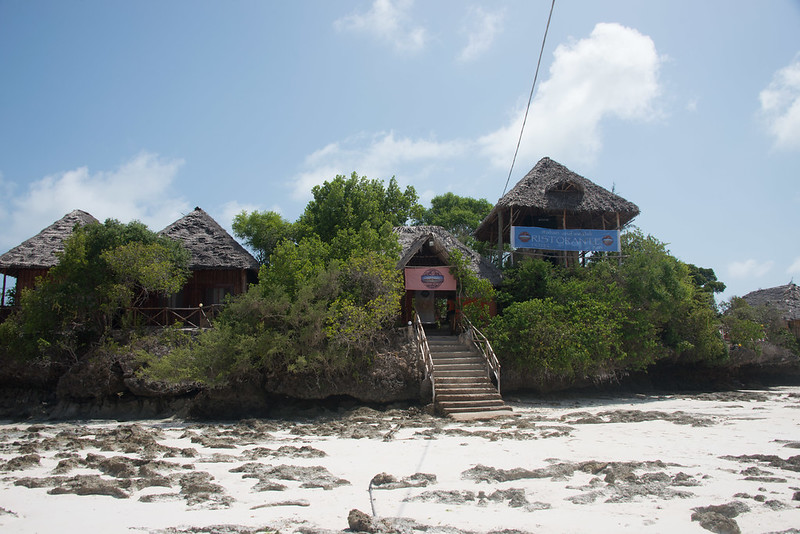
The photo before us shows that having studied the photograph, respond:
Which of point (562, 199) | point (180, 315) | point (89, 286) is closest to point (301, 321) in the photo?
point (180, 315)

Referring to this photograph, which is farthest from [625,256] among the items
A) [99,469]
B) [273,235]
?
[99,469]

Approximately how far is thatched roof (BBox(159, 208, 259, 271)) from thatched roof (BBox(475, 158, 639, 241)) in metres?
9.60

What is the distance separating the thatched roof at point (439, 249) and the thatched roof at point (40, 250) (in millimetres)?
10282

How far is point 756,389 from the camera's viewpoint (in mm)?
20297

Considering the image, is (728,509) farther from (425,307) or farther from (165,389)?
(425,307)

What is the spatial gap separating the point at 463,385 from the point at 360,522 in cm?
913

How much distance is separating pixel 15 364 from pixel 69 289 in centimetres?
304

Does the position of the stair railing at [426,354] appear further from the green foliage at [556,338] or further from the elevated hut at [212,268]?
the elevated hut at [212,268]

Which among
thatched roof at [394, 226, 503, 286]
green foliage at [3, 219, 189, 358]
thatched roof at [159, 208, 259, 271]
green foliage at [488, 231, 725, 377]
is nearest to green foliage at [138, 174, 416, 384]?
thatched roof at [394, 226, 503, 286]

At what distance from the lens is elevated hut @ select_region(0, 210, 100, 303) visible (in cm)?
1742

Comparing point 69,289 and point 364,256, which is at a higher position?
point 364,256

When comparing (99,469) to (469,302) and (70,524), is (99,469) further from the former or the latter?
(469,302)

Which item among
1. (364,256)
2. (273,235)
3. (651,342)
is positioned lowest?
(651,342)

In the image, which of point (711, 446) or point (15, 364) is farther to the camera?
point (15, 364)
